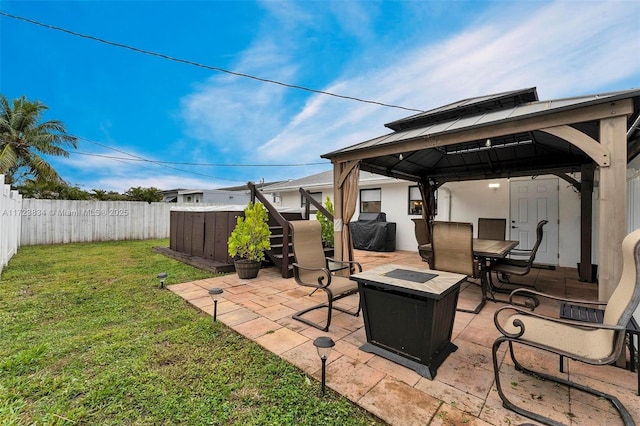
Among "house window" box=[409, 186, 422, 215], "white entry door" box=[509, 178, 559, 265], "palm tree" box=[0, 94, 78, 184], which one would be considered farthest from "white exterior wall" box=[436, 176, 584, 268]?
"palm tree" box=[0, 94, 78, 184]

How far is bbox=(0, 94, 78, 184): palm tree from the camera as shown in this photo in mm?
11031

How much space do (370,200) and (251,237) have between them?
596 cm

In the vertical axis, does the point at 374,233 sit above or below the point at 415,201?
below

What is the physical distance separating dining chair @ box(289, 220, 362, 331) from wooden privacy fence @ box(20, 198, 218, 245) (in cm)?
1031

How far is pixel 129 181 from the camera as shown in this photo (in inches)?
908

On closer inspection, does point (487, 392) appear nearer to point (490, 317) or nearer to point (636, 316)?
point (490, 317)

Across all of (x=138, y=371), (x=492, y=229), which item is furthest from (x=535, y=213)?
(x=138, y=371)

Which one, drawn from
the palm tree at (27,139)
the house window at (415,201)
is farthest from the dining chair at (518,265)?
the palm tree at (27,139)

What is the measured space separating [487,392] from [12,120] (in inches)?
713

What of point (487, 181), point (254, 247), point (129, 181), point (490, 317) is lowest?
point (490, 317)

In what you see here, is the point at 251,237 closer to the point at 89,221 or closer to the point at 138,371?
the point at 138,371

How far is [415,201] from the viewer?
347 inches

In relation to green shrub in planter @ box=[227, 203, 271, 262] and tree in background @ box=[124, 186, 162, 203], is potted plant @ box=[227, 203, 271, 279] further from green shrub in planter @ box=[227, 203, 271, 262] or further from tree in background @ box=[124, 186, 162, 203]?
tree in background @ box=[124, 186, 162, 203]

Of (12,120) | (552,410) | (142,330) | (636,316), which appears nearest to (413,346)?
(552,410)
